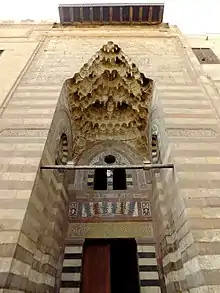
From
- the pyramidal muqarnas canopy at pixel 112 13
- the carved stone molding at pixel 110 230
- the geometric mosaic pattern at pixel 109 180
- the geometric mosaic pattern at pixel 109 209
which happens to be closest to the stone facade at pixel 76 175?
the carved stone molding at pixel 110 230

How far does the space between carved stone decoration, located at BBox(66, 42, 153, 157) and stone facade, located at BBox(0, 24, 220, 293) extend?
1.01 feet

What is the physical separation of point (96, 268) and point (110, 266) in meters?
0.25

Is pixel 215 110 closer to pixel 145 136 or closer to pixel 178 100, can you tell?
pixel 178 100

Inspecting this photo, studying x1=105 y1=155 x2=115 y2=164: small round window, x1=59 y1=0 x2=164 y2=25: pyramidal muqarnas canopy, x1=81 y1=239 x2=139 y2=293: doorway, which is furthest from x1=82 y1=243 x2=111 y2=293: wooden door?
x1=59 y1=0 x2=164 y2=25: pyramidal muqarnas canopy

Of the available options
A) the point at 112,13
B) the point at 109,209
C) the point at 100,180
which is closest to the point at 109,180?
the point at 100,180

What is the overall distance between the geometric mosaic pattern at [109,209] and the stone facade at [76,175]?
147 mm

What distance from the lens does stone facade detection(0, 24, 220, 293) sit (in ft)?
8.43

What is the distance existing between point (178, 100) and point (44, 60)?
10.6 ft

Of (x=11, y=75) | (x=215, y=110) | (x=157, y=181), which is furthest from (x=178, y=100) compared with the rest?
(x=11, y=75)

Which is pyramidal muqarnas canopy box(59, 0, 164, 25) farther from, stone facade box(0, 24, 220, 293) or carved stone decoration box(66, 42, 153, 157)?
carved stone decoration box(66, 42, 153, 157)

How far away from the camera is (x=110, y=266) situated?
423 centimetres

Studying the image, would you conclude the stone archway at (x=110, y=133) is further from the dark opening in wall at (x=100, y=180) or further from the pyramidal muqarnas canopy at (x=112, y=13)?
the pyramidal muqarnas canopy at (x=112, y=13)

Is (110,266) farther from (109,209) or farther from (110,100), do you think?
(110,100)

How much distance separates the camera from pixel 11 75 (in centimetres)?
496
